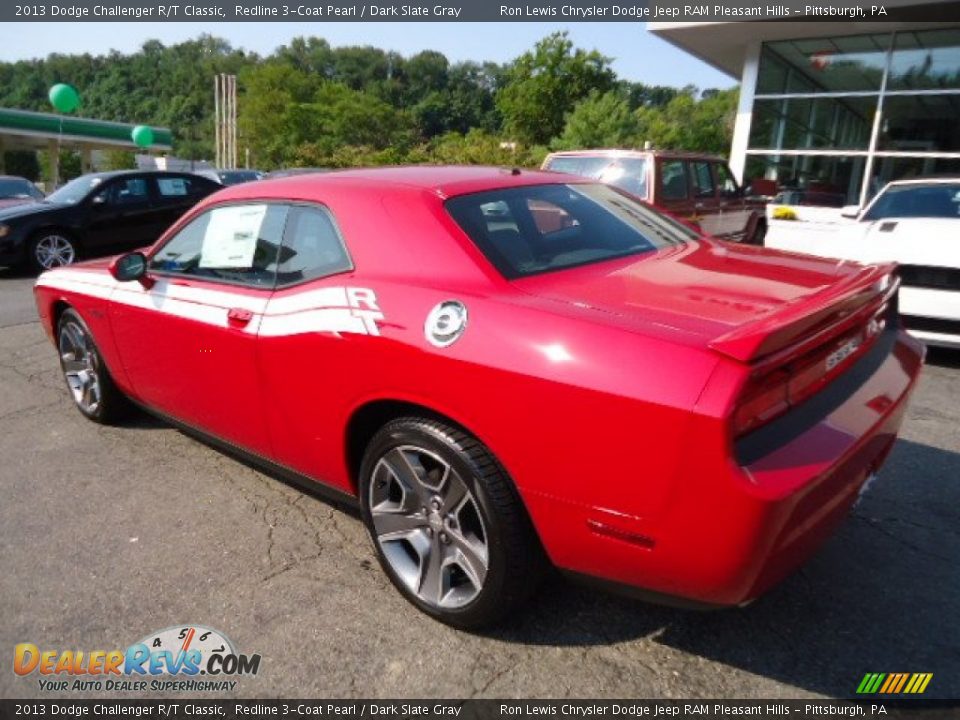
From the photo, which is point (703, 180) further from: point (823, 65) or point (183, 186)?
point (823, 65)

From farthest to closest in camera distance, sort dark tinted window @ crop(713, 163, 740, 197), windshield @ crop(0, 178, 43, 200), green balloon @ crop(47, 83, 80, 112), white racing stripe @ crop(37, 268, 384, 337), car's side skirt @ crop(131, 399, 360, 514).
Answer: green balloon @ crop(47, 83, 80, 112) < windshield @ crop(0, 178, 43, 200) < dark tinted window @ crop(713, 163, 740, 197) < car's side skirt @ crop(131, 399, 360, 514) < white racing stripe @ crop(37, 268, 384, 337)

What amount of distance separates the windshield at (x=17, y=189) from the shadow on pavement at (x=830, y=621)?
45.0ft

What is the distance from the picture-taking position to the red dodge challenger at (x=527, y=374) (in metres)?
1.82

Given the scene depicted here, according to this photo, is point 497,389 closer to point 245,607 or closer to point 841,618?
point 245,607

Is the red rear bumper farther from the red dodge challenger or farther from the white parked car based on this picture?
the white parked car

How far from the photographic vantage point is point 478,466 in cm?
218

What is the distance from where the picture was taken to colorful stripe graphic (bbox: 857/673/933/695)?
2115mm

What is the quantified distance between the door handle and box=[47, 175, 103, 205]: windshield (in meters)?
9.11

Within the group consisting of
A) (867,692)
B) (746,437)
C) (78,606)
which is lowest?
(78,606)

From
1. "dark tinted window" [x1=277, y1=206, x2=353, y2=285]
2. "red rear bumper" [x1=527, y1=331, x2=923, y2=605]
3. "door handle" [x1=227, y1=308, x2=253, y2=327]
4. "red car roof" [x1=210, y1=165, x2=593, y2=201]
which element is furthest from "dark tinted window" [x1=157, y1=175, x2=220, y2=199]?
"red rear bumper" [x1=527, y1=331, x2=923, y2=605]

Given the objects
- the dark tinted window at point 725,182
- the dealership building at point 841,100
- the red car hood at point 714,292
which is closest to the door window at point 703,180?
the dark tinted window at point 725,182

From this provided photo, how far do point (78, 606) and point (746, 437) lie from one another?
7.98ft

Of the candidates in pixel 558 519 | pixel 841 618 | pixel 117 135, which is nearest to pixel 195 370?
pixel 558 519

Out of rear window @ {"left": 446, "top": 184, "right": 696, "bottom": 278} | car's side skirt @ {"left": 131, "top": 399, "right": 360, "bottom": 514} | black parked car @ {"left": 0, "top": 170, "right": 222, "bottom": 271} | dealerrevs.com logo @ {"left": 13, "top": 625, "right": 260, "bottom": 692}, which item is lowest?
dealerrevs.com logo @ {"left": 13, "top": 625, "right": 260, "bottom": 692}
